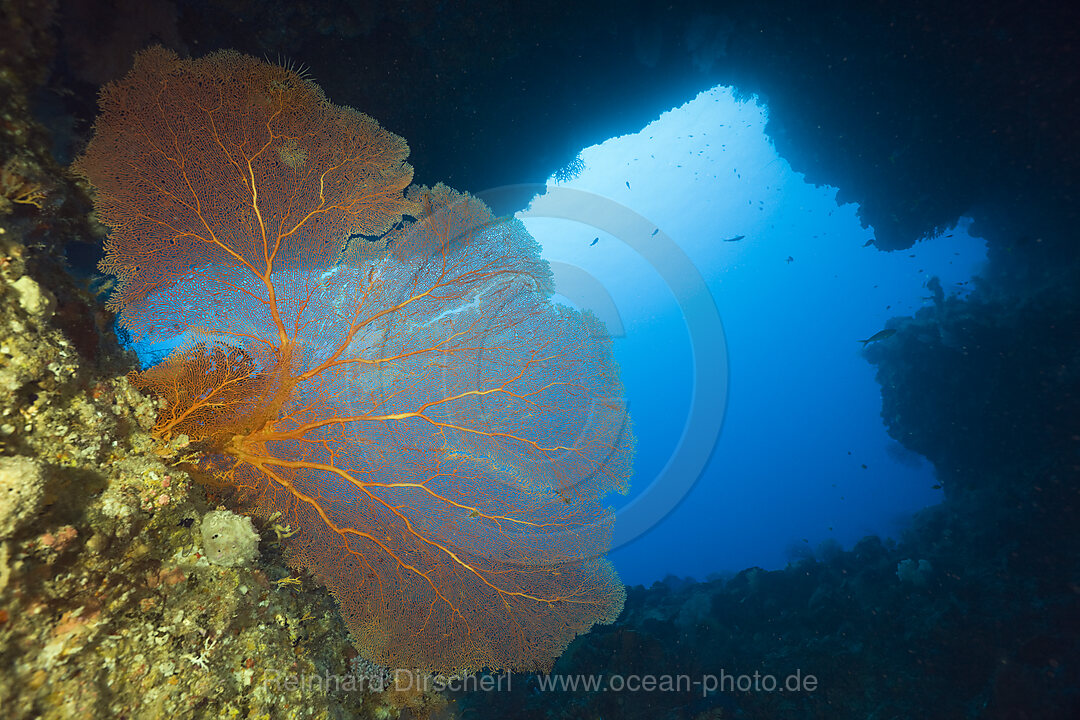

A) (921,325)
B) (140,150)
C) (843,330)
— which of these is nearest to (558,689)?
(140,150)

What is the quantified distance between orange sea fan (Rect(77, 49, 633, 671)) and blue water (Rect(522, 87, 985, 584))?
5387 cm

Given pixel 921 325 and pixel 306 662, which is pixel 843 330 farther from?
pixel 306 662

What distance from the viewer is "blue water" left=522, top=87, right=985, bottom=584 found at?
64.9 metres

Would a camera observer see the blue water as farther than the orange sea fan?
Yes

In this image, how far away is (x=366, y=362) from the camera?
3857mm

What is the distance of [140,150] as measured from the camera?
3111mm

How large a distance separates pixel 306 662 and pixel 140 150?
395cm

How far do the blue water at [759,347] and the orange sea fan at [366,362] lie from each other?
5387cm

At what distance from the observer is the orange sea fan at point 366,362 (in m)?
3.20

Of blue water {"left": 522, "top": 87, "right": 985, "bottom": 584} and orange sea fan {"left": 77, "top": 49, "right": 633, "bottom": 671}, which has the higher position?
blue water {"left": 522, "top": 87, "right": 985, "bottom": 584}

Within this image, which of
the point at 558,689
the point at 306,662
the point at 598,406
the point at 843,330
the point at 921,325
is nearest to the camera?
the point at 306,662

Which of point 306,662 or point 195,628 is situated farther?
point 306,662

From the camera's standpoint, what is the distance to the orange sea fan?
3199 mm

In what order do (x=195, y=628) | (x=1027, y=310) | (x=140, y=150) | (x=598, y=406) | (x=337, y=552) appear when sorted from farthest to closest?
1. (x=1027, y=310)
2. (x=598, y=406)
3. (x=337, y=552)
4. (x=140, y=150)
5. (x=195, y=628)
